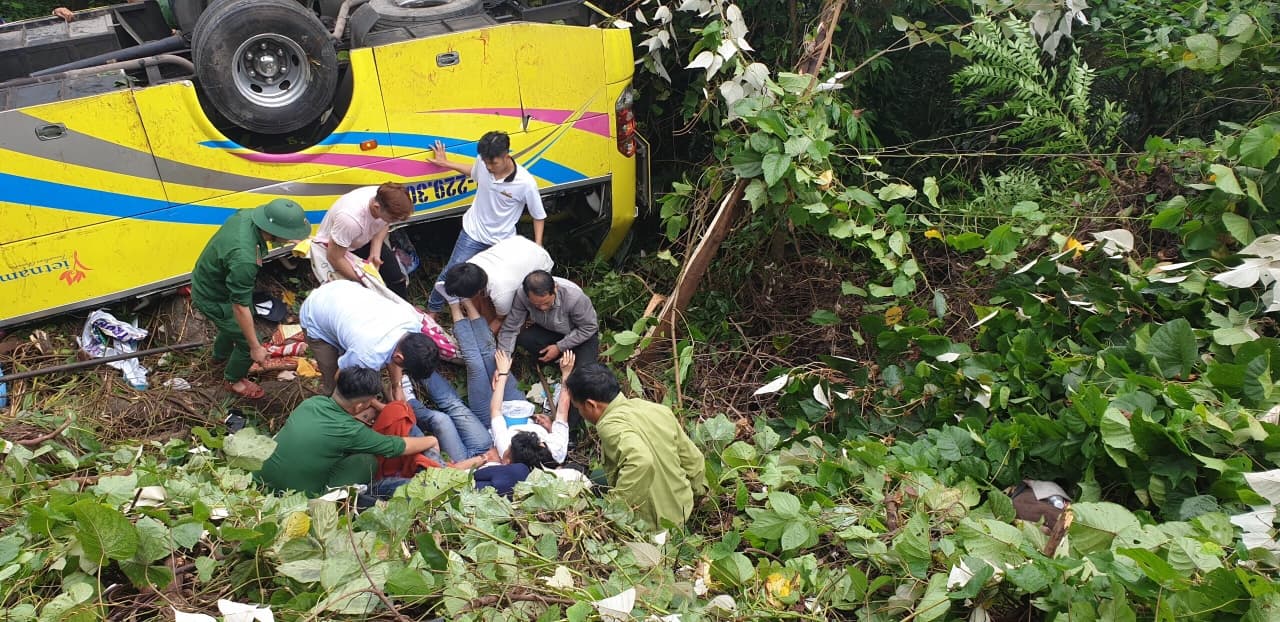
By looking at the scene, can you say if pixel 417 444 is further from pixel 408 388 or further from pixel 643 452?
pixel 643 452

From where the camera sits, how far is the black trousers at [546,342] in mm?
4945

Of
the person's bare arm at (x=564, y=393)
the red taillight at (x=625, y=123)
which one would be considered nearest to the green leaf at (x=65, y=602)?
the person's bare arm at (x=564, y=393)

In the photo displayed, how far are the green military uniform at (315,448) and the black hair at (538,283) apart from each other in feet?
3.79

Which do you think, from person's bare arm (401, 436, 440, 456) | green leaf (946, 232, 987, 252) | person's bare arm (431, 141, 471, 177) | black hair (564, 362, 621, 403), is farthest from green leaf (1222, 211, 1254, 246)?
person's bare arm (431, 141, 471, 177)

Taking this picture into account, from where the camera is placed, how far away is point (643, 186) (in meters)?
6.00

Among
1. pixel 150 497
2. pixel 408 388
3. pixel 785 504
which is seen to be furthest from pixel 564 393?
pixel 150 497

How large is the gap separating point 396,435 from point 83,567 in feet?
5.71

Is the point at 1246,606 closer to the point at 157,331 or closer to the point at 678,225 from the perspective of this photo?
the point at 678,225

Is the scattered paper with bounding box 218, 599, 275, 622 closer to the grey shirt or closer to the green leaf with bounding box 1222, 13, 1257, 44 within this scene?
the grey shirt

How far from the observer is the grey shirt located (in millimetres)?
4805

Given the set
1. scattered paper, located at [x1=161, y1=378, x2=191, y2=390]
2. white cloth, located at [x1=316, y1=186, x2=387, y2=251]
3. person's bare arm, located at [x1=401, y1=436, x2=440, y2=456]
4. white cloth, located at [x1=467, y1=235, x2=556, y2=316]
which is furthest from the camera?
white cloth, located at [x1=467, y1=235, x2=556, y2=316]

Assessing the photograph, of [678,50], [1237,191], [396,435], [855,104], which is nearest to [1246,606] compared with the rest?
[1237,191]

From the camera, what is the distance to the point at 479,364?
4836 millimetres

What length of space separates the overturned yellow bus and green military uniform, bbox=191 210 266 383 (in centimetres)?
34
